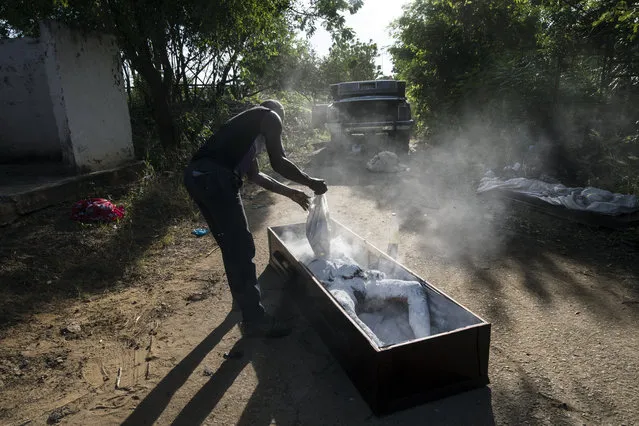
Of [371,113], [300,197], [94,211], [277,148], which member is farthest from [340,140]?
[277,148]

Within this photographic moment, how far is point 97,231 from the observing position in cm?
480

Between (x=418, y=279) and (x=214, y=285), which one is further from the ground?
(x=418, y=279)

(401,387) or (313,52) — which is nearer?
(401,387)

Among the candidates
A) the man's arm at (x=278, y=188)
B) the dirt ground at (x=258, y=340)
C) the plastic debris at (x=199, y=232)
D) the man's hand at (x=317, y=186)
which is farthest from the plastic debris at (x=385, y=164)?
the man's hand at (x=317, y=186)

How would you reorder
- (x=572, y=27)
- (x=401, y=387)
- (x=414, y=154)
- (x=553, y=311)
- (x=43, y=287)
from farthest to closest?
(x=414, y=154)
(x=572, y=27)
(x=43, y=287)
(x=553, y=311)
(x=401, y=387)

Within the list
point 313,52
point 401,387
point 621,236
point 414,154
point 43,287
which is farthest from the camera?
point 313,52

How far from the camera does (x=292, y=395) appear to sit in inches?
97.5

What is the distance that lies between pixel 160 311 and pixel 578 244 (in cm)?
471

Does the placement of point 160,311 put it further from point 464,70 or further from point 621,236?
point 464,70

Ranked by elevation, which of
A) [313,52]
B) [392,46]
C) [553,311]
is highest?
[313,52]

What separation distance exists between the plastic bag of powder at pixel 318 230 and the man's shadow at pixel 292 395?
32.2 inches

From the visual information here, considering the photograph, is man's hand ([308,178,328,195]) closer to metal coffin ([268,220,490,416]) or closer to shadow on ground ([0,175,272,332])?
metal coffin ([268,220,490,416])

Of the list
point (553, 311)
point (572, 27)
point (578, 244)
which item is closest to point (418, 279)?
point (553, 311)

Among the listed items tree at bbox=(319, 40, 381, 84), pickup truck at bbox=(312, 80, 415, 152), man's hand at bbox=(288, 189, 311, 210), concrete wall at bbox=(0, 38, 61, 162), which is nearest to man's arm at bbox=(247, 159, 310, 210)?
man's hand at bbox=(288, 189, 311, 210)
